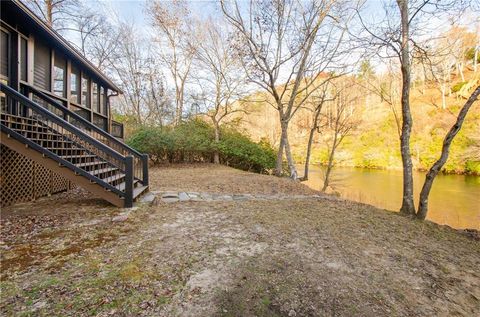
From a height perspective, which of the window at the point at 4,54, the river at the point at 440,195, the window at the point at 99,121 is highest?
the window at the point at 4,54

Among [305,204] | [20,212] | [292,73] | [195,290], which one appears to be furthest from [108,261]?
[292,73]

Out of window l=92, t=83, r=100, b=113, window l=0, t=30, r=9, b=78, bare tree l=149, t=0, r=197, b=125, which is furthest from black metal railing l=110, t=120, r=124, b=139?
window l=0, t=30, r=9, b=78

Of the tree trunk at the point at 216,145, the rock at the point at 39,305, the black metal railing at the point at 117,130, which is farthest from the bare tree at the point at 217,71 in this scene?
the rock at the point at 39,305

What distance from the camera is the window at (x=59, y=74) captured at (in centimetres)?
659

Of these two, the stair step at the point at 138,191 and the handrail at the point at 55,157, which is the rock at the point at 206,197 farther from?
the handrail at the point at 55,157

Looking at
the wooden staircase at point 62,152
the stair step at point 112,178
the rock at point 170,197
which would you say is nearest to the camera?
the wooden staircase at point 62,152

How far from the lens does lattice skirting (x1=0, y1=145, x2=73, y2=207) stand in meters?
4.20

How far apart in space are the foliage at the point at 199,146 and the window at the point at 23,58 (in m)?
7.80

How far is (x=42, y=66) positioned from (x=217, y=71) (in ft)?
28.8

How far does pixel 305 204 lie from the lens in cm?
507

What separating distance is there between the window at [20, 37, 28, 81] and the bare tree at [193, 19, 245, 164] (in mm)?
9072

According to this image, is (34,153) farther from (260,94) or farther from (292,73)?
(260,94)

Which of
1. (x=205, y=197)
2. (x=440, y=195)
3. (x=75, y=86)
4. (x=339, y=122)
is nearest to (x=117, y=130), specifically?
(x=75, y=86)

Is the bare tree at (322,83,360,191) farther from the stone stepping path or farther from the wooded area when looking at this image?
the stone stepping path
